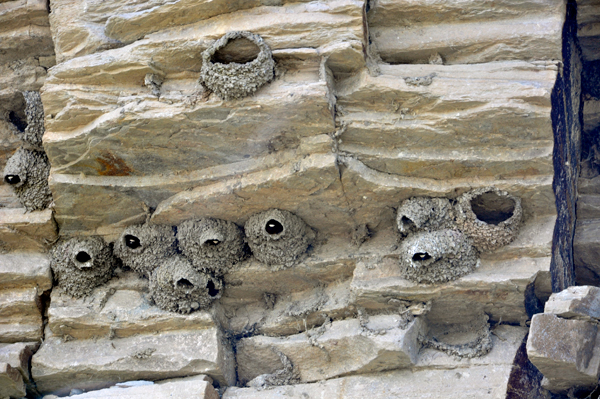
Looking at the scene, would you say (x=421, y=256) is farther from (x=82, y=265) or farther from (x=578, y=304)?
(x=82, y=265)

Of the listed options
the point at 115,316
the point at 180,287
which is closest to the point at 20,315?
the point at 115,316

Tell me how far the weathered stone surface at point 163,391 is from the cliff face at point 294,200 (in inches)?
1.0

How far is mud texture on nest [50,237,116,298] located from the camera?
30.3ft

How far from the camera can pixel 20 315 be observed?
9305mm

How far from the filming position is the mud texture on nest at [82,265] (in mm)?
9242

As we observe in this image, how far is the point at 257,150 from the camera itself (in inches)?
336

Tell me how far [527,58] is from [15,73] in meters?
6.73

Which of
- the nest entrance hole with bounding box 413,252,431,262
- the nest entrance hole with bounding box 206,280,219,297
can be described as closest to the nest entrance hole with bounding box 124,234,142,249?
the nest entrance hole with bounding box 206,280,219,297

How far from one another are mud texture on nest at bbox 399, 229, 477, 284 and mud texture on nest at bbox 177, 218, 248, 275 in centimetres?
215

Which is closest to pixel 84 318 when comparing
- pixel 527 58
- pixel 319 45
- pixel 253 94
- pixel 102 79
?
pixel 102 79

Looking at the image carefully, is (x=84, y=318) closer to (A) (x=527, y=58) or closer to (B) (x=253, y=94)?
(B) (x=253, y=94)

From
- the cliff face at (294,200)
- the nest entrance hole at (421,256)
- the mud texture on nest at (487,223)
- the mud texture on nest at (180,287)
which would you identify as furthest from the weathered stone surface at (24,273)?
the mud texture on nest at (487,223)

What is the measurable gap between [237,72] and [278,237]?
6.80ft

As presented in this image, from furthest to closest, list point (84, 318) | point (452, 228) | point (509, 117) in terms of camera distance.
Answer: point (84, 318) → point (452, 228) → point (509, 117)
